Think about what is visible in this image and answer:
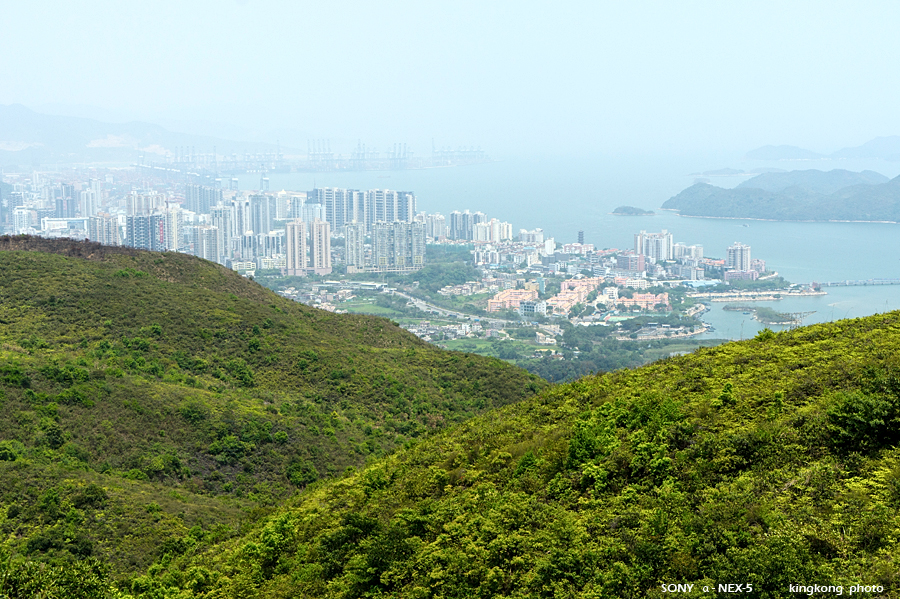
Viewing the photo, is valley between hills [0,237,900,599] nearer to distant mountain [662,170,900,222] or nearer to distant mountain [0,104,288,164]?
distant mountain [662,170,900,222]

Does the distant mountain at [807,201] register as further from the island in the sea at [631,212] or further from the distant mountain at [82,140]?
the distant mountain at [82,140]

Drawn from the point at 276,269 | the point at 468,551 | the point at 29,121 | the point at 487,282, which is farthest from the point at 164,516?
the point at 29,121

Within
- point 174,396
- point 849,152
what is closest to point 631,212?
point 849,152

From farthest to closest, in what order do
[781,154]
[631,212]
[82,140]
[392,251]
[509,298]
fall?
1. [781,154]
2. [82,140]
3. [631,212]
4. [392,251]
5. [509,298]

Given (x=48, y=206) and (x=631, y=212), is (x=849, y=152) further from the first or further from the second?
(x=48, y=206)

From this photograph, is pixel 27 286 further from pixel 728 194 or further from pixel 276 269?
pixel 728 194

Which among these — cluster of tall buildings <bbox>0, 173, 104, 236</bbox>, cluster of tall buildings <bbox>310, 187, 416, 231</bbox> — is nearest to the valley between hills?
cluster of tall buildings <bbox>0, 173, 104, 236</bbox>
